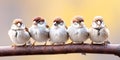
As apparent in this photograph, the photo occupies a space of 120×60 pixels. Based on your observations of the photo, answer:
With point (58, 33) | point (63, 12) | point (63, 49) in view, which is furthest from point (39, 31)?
point (63, 12)

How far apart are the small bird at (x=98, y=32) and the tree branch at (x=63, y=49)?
52 millimetres

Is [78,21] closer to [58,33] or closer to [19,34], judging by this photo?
[58,33]

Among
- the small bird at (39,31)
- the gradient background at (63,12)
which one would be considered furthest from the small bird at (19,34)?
the gradient background at (63,12)

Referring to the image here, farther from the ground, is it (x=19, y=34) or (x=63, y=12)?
(x=63, y=12)

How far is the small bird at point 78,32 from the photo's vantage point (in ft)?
5.83

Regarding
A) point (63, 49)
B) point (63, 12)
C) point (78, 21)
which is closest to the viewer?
point (63, 49)

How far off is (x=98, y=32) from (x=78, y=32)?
0.29 feet

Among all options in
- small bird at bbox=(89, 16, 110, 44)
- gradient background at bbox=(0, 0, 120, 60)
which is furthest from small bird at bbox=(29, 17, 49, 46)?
gradient background at bbox=(0, 0, 120, 60)

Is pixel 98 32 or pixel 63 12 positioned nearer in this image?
pixel 98 32

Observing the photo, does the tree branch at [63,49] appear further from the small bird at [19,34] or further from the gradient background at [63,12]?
the gradient background at [63,12]

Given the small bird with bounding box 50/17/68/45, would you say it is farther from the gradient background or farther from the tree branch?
the gradient background

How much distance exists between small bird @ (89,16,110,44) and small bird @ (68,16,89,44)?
0.03m

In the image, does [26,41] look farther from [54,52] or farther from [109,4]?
[109,4]

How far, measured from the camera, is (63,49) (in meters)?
1.71
